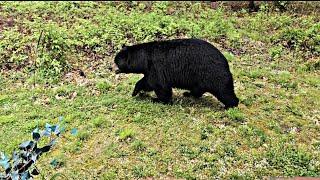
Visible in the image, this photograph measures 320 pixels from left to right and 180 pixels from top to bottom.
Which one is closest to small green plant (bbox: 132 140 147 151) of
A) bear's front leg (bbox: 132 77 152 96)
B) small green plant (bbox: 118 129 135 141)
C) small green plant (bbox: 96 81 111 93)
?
small green plant (bbox: 118 129 135 141)

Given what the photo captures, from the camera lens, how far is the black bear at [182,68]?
7621 millimetres

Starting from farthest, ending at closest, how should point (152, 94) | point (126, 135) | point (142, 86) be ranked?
point (152, 94) → point (142, 86) → point (126, 135)

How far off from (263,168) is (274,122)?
1.43m

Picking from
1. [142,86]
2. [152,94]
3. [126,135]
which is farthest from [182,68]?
[126,135]

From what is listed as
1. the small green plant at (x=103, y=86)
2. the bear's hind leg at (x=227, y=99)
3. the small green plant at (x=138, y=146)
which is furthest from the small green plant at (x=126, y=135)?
the small green plant at (x=103, y=86)

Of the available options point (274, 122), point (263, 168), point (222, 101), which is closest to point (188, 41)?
point (222, 101)

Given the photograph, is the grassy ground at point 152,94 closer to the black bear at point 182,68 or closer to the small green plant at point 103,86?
the small green plant at point 103,86

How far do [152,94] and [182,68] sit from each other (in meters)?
1.11

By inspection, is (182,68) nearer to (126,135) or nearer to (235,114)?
(235,114)

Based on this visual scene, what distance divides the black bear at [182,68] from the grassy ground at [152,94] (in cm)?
31

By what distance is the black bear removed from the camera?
7.62m

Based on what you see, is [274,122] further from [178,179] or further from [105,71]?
[105,71]

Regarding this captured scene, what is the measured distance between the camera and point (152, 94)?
8680 millimetres

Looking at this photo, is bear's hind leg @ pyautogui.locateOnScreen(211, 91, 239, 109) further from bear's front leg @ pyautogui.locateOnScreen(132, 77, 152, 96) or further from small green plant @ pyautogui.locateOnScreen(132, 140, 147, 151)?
small green plant @ pyautogui.locateOnScreen(132, 140, 147, 151)
